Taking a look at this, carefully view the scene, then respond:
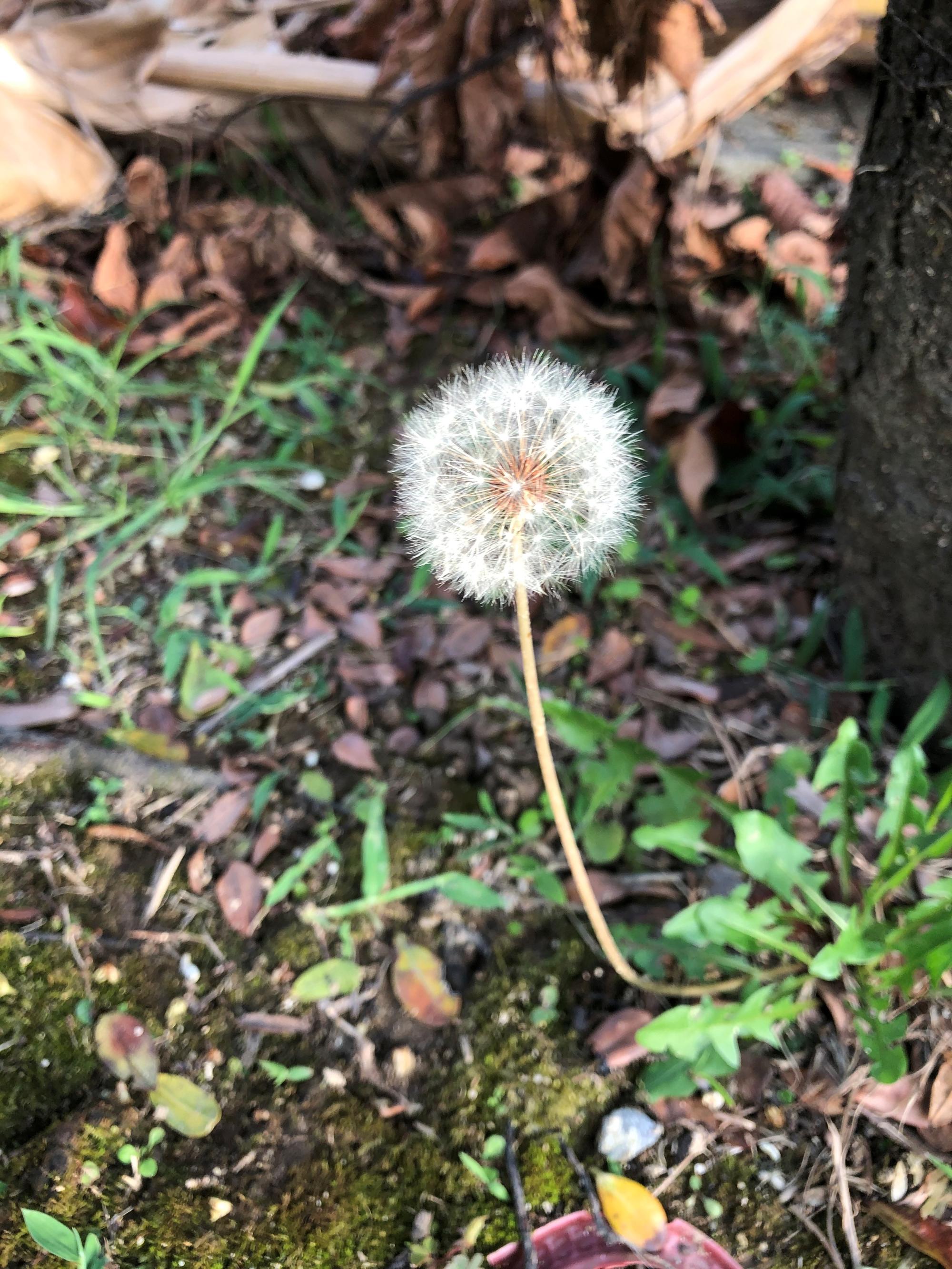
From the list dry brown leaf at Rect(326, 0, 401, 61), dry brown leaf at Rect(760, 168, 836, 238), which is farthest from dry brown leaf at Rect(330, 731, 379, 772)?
dry brown leaf at Rect(326, 0, 401, 61)

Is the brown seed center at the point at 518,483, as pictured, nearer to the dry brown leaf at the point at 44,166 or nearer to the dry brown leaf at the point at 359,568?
the dry brown leaf at the point at 359,568

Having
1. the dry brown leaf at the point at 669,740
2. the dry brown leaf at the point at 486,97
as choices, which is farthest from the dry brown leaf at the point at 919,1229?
the dry brown leaf at the point at 486,97

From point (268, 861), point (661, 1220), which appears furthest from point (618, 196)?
point (661, 1220)

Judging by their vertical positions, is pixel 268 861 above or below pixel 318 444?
below

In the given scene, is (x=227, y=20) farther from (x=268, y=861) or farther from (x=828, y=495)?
(x=268, y=861)

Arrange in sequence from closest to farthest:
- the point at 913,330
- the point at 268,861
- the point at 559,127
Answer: the point at 913,330 → the point at 268,861 → the point at 559,127

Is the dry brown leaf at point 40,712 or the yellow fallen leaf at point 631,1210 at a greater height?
the dry brown leaf at point 40,712

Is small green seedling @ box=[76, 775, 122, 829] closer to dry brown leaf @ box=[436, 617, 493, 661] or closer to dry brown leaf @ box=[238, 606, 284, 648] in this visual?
dry brown leaf @ box=[238, 606, 284, 648]
